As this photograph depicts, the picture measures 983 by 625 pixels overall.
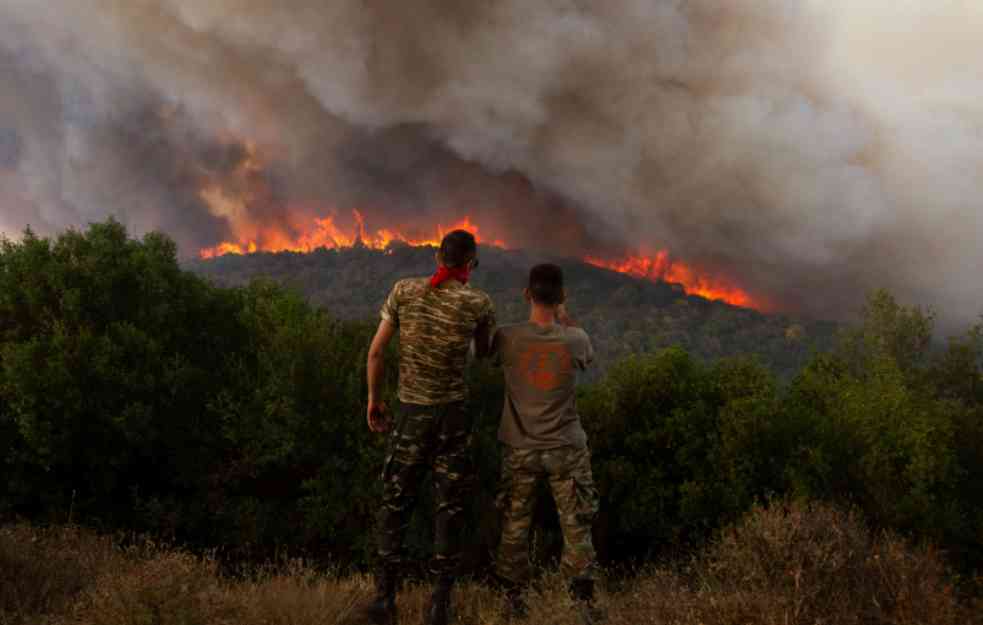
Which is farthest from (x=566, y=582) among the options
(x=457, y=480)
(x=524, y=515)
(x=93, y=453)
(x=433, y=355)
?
(x=93, y=453)

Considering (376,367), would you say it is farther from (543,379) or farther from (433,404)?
(543,379)

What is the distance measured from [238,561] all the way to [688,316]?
177568 mm

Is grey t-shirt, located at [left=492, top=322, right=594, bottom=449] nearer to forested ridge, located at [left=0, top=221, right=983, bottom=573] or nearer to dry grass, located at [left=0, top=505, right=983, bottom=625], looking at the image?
dry grass, located at [left=0, top=505, right=983, bottom=625]

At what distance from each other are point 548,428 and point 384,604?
203 centimetres

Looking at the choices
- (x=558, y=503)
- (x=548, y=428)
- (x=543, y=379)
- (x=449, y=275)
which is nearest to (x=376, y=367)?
(x=449, y=275)

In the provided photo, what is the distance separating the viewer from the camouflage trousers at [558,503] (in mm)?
5820

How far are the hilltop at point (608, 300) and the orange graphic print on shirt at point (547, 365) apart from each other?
5007 inches

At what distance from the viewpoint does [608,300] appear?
182875 millimetres

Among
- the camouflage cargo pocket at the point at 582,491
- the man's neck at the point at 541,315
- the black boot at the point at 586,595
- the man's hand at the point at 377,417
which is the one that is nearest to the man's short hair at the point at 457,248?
the man's neck at the point at 541,315

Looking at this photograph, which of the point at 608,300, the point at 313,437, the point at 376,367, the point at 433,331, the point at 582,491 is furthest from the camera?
the point at 608,300

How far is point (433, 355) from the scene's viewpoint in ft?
18.6

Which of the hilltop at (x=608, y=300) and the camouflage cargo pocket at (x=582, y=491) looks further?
the hilltop at (x=608, y=300)

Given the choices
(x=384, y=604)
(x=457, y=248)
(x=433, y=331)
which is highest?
(x=457, y=248)

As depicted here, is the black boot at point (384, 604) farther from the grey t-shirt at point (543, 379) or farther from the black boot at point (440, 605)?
the grey t-shirt at point (543, 379)
